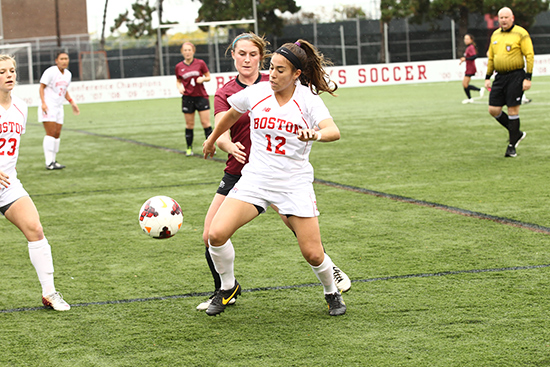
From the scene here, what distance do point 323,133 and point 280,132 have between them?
376mm

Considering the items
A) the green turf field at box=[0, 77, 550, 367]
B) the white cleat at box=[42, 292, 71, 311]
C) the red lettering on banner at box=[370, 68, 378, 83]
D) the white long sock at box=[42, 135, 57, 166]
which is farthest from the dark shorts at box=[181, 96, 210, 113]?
the red lettering on banner at box=[370, 68, 378, 83]

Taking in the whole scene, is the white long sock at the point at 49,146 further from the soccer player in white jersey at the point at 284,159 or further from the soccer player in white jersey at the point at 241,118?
the soccer player in white jersey at the point at 284,159

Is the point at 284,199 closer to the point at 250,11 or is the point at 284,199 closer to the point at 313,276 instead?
the point at 313,276

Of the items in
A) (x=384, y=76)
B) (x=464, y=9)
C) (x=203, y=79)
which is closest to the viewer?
(x=203, y=79)

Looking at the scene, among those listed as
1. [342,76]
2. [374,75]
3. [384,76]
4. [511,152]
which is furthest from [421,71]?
[511,152]

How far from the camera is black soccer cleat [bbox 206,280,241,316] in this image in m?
4.61

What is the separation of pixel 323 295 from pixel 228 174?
3.54ft

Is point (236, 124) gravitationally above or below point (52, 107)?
below

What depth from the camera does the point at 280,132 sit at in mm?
4426

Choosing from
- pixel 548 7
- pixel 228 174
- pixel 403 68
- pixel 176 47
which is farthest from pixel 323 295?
pixel 548 7

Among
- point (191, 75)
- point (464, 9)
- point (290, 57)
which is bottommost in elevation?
point (290, 57)

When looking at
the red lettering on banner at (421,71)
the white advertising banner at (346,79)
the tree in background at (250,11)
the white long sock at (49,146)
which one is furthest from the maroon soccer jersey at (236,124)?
the tree in background at (250,11)

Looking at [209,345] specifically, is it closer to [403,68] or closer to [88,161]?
[88,161]

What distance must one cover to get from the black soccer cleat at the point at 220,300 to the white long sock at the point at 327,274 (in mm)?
591
